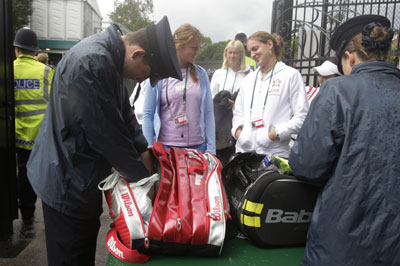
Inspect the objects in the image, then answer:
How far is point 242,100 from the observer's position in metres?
2.66

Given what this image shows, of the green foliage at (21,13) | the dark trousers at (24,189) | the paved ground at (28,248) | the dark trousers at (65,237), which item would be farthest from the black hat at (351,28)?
the green foliage at (21,13)

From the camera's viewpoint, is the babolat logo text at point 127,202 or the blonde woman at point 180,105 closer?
the babolat logo text at point 127,202

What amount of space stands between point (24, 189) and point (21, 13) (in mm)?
12700

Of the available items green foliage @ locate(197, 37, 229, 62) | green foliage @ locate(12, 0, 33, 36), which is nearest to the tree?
green foliage @ locate(12, 0, 33, 36)

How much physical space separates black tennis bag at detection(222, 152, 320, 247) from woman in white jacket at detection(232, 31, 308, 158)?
2.51 ft

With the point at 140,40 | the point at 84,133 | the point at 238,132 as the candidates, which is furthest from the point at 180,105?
the point at 84,133

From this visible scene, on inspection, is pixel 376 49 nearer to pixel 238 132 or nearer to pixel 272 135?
pixel 272 135

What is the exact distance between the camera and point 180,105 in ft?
8.29

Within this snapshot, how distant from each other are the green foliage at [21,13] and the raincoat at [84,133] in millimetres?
14278

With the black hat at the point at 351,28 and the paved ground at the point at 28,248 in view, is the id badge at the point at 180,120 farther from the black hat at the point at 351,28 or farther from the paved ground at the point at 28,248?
the paved ground at the point at 28,248

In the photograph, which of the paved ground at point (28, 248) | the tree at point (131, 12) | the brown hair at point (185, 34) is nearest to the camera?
the brown hair at point (185, 34)

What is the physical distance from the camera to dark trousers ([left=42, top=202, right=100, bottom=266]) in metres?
1.55

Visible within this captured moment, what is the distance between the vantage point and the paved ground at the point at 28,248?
288cm

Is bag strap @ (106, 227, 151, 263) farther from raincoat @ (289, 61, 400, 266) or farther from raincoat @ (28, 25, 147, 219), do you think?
raincoat @ (289, 61, 400, 266)
